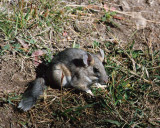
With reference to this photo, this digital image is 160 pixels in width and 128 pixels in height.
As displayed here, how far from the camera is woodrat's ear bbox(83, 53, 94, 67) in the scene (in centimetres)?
399

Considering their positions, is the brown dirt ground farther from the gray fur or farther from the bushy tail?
the gray fur

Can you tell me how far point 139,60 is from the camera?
5.02 m

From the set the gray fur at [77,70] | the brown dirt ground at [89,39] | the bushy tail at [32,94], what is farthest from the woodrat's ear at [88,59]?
the brown dirt ground at [89,39]

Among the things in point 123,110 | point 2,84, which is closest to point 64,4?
point 2,84

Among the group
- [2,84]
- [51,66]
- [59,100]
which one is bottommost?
[59,100]

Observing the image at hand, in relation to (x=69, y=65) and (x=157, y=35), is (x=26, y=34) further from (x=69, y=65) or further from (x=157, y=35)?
(x=157, y=35)

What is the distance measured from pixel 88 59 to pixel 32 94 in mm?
1170

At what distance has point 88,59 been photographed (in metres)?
4.08

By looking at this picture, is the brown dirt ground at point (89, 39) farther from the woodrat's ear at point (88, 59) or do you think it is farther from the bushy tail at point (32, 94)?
the woodrat's ear at point (88, 59)

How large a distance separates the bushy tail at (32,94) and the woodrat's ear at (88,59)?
82 centimetres

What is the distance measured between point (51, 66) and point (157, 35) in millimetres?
3039

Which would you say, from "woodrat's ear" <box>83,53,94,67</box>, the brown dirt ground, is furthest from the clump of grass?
"woodrat's ear" <box>83,53,94,67</box>

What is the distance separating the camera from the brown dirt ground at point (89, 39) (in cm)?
362

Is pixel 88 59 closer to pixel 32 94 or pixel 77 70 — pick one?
pixel 77 70
